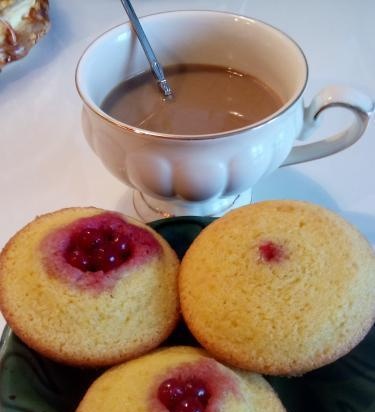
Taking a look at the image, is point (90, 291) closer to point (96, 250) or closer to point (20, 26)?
point (96, 250)

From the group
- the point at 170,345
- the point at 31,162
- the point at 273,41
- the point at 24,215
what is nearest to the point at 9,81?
the point at 31,162

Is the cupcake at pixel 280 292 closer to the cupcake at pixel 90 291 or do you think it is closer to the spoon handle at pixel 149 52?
the cupcake at pixel 90 291

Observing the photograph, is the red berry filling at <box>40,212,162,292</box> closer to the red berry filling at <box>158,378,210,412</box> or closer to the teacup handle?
the red berry filling at <box>158,378,210,412</box>

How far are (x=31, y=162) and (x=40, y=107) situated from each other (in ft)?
0.53

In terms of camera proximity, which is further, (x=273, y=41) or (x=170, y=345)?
(x=273, y=41)

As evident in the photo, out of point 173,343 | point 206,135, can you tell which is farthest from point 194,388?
point 206,135

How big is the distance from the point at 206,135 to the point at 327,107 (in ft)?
0.61

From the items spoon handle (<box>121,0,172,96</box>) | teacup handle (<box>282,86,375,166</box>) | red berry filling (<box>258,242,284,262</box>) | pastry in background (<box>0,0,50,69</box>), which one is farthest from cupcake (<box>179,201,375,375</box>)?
pastry in background (<box>0,0,50,69</box>)

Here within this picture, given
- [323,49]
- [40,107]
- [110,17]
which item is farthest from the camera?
[110,17]

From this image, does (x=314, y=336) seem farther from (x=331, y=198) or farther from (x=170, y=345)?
(x=331, y=198)

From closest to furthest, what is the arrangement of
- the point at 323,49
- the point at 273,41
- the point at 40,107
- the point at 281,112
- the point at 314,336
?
the point at 314,336 → the point at 281,112 → the point at 273,41 → the point at 40,107 → the point at 323,49

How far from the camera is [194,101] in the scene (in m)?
0.82

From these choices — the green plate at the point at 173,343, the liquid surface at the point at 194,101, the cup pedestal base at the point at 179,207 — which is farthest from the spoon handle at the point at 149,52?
the green plate at the point at 173,343

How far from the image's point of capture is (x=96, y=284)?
59 centimetres
